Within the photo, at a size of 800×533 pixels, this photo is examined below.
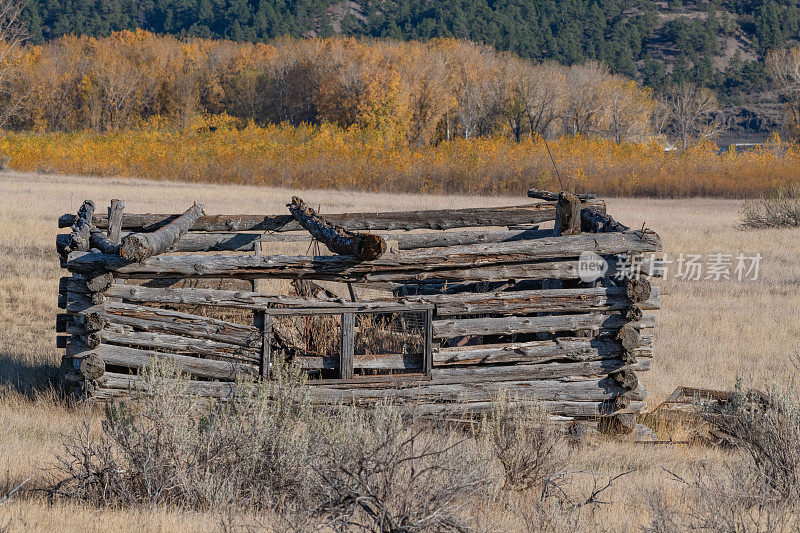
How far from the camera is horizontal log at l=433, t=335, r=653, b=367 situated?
7.52 metres

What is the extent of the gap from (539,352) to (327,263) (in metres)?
2.19

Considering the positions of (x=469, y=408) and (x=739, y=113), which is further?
(x=739, y=113)

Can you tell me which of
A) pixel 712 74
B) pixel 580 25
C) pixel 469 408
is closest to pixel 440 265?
pixel 469 408

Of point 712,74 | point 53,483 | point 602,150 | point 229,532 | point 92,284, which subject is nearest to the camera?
point 229,532

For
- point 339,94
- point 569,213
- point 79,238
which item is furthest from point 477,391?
point 339,94

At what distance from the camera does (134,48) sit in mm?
85000

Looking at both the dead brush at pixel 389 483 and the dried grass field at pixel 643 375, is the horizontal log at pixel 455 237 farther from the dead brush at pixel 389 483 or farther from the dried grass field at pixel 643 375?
the dead brush at pixel 389 483

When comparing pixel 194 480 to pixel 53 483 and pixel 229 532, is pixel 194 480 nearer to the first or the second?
pixel 229 532

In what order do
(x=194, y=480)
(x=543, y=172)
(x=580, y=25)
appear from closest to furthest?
(x=194, y=480), (x=543, y=172), (x=580, y=25)

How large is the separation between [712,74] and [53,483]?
122034 millimetres

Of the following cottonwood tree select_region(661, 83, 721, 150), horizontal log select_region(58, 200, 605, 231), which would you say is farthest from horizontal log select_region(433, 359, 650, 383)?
cottonwood tree select_region(661, 83, 721, 150)

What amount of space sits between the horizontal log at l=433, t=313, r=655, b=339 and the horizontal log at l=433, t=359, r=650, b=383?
0.32m

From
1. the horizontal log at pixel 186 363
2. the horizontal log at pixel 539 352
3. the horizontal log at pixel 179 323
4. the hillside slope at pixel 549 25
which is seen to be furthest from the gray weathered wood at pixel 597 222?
the hillside slope at pixel 549 25

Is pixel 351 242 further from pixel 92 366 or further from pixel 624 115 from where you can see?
pixel 624 115
